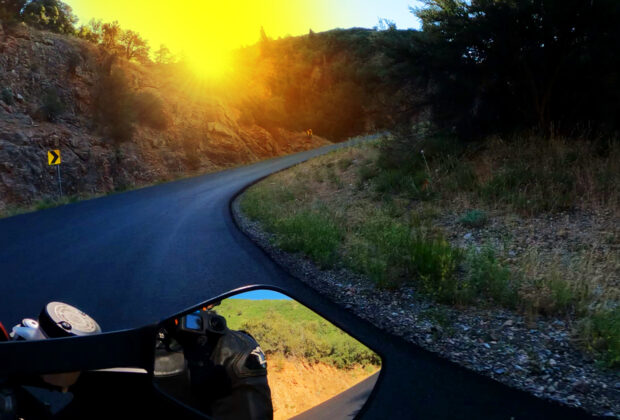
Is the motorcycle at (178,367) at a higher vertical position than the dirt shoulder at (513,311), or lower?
higher

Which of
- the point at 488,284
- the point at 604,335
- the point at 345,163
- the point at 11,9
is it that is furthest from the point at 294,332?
the point at 11,9

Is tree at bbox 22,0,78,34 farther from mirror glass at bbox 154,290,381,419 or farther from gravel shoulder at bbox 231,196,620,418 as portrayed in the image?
mirror glass at bbox 154,290,381,419

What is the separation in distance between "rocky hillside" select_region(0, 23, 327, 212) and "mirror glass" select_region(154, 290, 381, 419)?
25.9 metres

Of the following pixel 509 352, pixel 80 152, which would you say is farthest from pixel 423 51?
pixel 80 152

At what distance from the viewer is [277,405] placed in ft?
5.04

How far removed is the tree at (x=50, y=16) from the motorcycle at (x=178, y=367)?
41.9m

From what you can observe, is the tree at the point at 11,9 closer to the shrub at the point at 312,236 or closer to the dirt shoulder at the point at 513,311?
the shrub at the point at 312,236

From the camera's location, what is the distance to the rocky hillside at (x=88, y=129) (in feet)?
90.3

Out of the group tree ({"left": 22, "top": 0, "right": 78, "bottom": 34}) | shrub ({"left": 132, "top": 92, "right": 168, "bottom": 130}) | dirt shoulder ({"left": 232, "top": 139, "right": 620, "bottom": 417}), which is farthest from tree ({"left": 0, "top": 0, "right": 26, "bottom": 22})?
dirt shoulder ({"left": 232, "top": 139, "right": 620, "bottom": 417})

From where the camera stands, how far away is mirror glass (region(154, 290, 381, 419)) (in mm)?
1457

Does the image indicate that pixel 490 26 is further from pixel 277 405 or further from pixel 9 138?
pixel 9 138

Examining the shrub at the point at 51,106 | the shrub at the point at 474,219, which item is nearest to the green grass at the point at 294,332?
the shrub at the point at 474,219

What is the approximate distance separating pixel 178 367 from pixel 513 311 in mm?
4950

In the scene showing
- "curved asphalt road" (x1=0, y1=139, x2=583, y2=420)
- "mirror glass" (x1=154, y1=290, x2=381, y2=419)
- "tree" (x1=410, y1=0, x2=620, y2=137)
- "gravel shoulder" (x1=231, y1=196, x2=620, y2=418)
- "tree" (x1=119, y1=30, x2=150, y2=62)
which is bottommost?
"gravel shoulder" (x1=231, y1=196, x2=620, y2=418)
